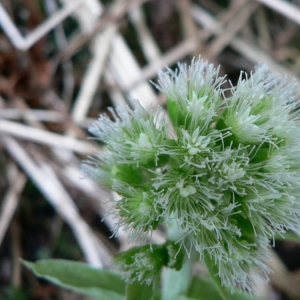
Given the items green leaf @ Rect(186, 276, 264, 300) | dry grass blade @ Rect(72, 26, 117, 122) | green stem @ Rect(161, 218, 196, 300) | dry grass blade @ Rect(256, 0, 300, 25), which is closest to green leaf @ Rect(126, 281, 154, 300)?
green stem @ Rect(161, 218, 196, 300)

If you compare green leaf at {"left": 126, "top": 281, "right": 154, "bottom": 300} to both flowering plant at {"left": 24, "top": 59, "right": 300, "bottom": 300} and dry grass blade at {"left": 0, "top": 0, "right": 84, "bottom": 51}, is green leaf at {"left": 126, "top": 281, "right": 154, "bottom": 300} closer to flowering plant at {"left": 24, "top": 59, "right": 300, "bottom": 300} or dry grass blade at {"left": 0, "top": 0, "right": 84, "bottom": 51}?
flowering plant at {"left": 24, "top": 59, "right": 300, "bottom": 300}

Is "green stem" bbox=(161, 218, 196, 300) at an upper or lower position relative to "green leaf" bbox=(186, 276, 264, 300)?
upper

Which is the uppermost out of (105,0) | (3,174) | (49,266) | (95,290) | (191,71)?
(105,0)

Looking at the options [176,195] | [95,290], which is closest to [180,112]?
[176,195]

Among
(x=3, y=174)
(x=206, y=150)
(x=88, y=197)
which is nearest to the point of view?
(x=206, y=150)

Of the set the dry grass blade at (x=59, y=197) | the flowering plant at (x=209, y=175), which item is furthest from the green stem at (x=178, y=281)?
the dry grass blade at (x=59, y=197)

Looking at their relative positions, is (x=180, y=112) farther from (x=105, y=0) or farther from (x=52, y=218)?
(x=105, y=0)
